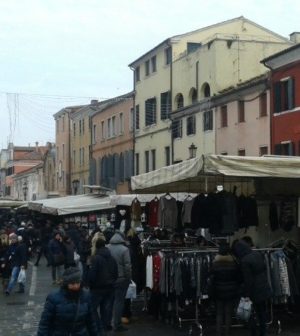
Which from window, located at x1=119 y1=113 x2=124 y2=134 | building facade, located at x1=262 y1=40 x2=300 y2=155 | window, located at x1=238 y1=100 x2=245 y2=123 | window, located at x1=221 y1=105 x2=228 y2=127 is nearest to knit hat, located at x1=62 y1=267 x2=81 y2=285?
building facade, located at x1=262 y1=40 x2=300 y2=155

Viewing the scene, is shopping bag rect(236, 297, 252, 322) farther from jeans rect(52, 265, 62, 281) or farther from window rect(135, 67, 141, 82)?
window rect(135, 67, 141, 82)

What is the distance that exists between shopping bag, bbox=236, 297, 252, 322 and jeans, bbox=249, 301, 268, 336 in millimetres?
228

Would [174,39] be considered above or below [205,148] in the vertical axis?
above

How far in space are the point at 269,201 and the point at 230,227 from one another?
266 cm

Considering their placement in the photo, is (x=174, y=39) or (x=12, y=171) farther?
(x=12, y=171)

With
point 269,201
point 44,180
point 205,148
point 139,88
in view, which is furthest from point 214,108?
point 44,180

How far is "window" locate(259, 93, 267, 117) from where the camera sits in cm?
3406

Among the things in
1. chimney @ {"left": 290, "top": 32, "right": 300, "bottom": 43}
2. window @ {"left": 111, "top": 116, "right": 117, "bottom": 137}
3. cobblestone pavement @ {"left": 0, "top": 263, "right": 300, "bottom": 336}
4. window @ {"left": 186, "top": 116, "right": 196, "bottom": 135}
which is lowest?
cobblestone pavement @ {"left": 0, "top": 263, "right": 300, "bottom": 336}

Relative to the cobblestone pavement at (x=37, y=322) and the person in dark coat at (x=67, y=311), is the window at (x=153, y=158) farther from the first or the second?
the person in dark coat at (x=67, y=311)

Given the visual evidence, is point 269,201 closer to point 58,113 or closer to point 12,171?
point 58,113

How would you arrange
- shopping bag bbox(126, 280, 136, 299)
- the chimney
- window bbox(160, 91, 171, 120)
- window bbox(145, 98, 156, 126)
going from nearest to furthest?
shopping bag bbox(126, 280, 136, 299) < the chimney < window bbox(160, 91, 171, 120) < window bbox(145, 98, 156, 126)

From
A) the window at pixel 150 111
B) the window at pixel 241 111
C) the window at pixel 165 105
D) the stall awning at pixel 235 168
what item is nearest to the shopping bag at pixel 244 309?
the stall awning at pixel 235 168

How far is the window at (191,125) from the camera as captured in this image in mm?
41281

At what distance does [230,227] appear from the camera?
11.6m
